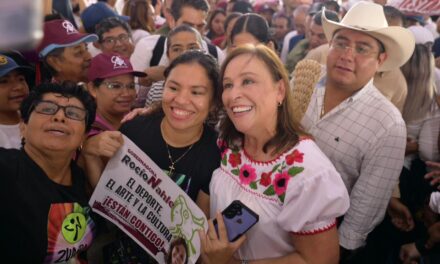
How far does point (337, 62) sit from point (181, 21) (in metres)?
2.06

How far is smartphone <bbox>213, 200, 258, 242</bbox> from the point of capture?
170cm

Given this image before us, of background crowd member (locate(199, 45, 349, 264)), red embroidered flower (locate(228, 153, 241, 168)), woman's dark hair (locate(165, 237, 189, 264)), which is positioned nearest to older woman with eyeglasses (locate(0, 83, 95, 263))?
woman's dark hair (locate(165, 237, 189, 264))

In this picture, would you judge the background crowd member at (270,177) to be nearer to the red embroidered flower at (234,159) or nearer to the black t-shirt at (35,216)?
the red embroidered flower at (234,159)

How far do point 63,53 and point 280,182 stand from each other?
2.01 metres

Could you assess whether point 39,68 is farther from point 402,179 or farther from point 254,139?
point 402,179

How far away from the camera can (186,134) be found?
2.15 metres

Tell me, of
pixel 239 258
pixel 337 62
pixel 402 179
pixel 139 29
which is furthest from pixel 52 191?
pixel 139 29

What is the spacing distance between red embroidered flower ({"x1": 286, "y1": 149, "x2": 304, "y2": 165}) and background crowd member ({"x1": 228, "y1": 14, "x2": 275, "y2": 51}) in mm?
2001

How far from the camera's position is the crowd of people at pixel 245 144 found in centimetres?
175

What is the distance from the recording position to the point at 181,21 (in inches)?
160

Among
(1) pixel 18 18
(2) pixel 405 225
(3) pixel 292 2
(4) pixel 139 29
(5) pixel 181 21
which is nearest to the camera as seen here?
(1) pixel 18 18

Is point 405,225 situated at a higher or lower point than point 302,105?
lower

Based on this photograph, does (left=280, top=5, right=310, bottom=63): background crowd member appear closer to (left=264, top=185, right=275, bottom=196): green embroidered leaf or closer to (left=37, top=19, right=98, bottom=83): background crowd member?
(left=37, top=19, right=98, bottom=83): background crowd member

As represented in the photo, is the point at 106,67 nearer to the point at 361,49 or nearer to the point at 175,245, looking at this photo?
the point at 175,245
